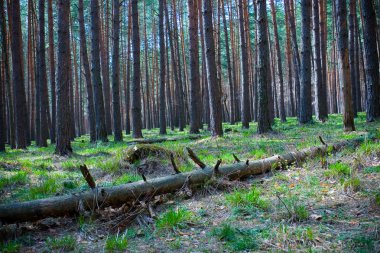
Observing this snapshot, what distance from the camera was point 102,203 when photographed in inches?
167

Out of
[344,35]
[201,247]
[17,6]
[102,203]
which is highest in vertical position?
[17,6]

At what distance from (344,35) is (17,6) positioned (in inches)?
503

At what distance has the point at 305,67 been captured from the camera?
1432 cm

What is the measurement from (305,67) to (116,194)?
12.1 meters

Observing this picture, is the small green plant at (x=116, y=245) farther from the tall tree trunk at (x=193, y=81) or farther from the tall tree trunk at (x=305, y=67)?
the tall tree trunk at (x=305, y=67)

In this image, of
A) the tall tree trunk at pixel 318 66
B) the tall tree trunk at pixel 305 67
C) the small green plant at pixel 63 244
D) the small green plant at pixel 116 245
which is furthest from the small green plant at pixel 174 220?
the tall tree trunk at pixel 318 66

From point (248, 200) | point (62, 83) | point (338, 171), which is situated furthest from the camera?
point (62, 83)

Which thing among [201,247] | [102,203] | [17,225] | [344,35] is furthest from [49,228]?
[344,35]

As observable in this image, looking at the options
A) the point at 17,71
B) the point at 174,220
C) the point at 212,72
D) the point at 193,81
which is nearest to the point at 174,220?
the point at 174,220

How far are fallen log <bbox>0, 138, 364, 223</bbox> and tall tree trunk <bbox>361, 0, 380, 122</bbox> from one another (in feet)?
24.8

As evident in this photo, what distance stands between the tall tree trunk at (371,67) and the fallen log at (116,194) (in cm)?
756

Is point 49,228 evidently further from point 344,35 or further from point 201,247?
point 344,35

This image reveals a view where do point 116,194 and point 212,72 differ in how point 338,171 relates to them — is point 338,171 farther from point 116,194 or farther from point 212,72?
point 212,72

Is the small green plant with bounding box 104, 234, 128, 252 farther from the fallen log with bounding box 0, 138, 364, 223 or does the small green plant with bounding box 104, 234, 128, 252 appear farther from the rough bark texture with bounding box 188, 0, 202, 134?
the rough bark texture with bounding box 188, 0, 202, 134
